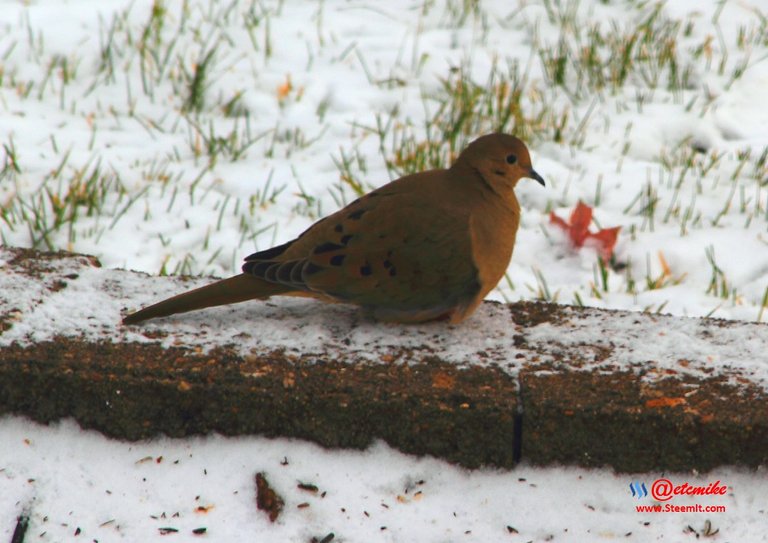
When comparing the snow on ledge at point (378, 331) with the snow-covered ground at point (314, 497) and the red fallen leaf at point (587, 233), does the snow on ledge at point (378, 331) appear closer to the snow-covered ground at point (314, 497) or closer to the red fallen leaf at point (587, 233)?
the snow-covered ground at point (314, 497)

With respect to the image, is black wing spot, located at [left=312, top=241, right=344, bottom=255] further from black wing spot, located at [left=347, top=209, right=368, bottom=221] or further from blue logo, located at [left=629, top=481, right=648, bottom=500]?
blue logo, located at [left=629, top=481, right=648, bottom=500]

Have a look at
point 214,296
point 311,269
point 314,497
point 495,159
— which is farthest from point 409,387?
point 495,159

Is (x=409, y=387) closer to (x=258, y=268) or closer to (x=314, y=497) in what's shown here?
(x=314, y=497)

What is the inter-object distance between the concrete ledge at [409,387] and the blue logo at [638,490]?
4cm

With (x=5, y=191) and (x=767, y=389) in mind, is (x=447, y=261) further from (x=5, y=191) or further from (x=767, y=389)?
(x=5, y=191)

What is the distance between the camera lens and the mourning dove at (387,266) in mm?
2605

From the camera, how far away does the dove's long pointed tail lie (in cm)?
258

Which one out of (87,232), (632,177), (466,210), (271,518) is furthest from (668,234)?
(271,518)

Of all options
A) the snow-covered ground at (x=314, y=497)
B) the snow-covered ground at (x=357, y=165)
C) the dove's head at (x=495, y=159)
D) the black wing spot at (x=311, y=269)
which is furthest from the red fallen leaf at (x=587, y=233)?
the snow-covered ground at (x=314, y=497)

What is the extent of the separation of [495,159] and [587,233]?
3.31 ft

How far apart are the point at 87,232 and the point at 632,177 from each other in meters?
1.91

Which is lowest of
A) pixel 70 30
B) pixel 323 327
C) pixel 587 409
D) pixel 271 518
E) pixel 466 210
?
pixel 271 518

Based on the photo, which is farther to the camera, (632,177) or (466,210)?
(632,177)

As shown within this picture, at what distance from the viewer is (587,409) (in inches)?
88.0
